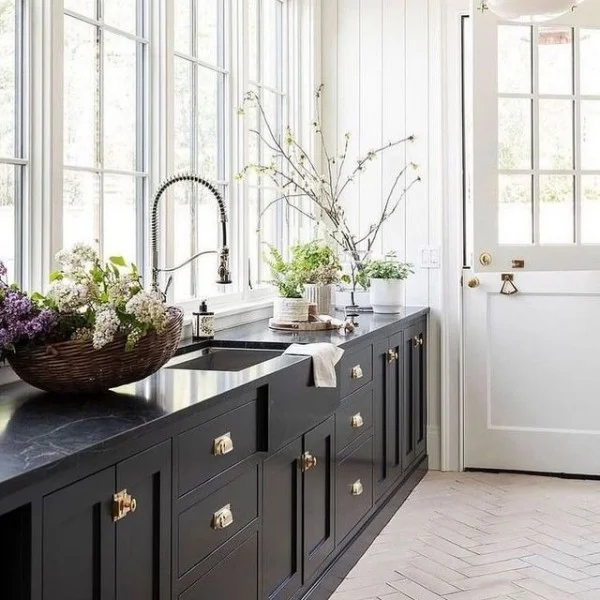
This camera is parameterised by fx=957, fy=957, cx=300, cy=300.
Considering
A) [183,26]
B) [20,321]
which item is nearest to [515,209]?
[183,26]

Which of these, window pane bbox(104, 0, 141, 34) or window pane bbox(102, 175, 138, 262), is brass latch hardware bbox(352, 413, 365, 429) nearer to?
window pane bbox(102, 175, 138, 262)

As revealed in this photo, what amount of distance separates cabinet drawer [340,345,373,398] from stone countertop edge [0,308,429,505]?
57 cm

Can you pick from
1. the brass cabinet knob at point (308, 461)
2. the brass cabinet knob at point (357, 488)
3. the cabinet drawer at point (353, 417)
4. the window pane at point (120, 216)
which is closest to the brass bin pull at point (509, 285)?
the cabinet drawer at point (353, 417)

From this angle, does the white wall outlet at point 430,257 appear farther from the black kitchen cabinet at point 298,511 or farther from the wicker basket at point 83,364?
the wicker basket at point 83,364

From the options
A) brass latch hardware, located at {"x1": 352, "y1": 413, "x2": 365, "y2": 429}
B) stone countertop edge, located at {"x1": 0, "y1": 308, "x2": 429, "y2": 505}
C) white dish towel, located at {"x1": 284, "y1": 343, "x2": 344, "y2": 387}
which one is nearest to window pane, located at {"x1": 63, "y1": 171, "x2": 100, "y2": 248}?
stone countertop edge, located at {"x1": 0, "y1": 308, "x2": 429, "y2": 505}

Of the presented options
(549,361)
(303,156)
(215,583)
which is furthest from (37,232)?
(549,361)

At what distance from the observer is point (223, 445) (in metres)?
2.38

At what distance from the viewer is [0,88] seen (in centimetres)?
266

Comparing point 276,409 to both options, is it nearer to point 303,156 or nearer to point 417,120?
point 303,156

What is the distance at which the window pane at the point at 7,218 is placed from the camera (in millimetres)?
2693

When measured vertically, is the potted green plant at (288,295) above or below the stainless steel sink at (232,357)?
above

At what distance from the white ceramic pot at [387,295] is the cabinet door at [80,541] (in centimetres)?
299

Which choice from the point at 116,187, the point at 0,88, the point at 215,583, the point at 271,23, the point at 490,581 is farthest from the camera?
the point at 271,23

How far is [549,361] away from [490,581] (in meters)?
1.81
